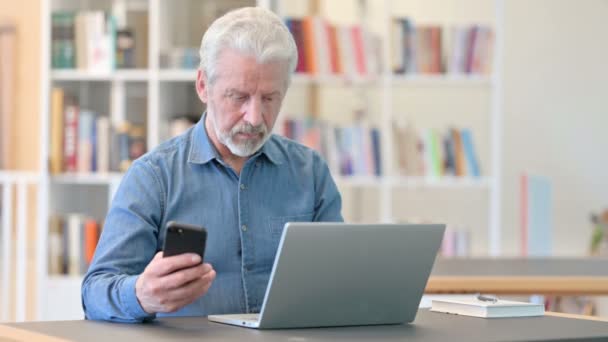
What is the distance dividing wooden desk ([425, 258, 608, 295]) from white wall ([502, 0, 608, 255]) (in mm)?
1972

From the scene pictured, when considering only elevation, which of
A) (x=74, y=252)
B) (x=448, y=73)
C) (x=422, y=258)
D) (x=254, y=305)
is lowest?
(x=74, y=252)

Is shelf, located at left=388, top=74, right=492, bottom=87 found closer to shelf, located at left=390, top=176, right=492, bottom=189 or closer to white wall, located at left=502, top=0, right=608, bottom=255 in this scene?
shelf, located at left=390, top=176, right=492, bottom=189

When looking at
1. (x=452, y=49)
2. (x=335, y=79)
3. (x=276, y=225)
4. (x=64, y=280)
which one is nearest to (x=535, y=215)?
(x=452, y=49)

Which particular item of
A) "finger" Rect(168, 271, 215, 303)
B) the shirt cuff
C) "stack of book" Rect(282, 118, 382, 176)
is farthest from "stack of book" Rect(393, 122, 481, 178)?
"finger" Rect(168, 271, 215, 303)

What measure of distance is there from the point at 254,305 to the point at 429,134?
276cm

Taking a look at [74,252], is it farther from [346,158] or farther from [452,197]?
[452,197]

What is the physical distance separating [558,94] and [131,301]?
4.05 m

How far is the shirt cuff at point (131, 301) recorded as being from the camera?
1.76 meters

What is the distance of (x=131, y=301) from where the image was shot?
1764 mm

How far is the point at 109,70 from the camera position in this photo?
4.58 metres

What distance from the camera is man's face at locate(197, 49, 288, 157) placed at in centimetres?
198

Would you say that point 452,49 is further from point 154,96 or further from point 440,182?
point 154,96

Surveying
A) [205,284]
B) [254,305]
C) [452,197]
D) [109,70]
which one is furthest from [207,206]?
[452,197]

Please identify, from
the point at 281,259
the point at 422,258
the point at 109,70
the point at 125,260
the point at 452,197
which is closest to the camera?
the point at 281,259
